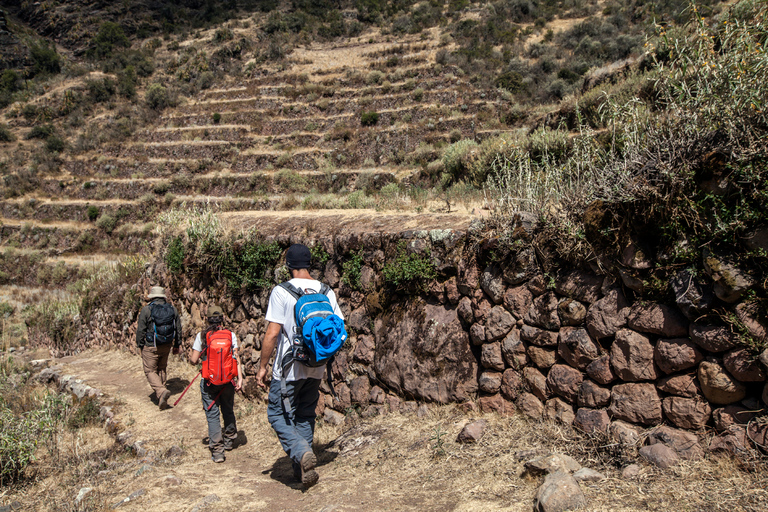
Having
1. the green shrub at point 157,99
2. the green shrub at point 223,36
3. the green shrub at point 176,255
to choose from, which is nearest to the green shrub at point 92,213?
the green shrub at point 157,99

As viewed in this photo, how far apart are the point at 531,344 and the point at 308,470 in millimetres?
2256

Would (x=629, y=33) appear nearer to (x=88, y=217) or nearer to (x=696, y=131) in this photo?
(x=696, y=131)

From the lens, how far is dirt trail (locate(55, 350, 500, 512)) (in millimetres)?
3482

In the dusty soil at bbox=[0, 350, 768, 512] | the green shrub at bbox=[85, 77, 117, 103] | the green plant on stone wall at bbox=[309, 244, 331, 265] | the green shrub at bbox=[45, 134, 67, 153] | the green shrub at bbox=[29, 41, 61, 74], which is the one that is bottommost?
the dusty soil at bbox=[0, 350, 768, 512]

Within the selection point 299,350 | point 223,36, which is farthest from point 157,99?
point 299,350

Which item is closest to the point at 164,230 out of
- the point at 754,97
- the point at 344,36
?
the point at 754,97

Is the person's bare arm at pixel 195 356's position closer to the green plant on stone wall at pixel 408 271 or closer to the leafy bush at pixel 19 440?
the leafy bush at pixel 19 440

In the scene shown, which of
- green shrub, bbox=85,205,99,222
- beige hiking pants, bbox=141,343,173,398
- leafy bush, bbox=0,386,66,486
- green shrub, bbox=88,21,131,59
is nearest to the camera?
leafy bush, bbox=0,386,66,486

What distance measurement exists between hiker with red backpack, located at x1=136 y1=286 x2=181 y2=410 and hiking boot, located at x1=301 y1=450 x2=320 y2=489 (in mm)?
4469

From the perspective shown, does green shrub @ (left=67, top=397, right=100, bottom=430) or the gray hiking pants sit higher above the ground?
the gray hiking pants

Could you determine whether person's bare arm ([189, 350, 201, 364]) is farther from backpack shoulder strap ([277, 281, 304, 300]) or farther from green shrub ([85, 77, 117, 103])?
green shrub ([85, 77, 117, 103])

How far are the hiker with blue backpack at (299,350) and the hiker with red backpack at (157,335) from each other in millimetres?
4047

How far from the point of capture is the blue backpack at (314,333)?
3709mm

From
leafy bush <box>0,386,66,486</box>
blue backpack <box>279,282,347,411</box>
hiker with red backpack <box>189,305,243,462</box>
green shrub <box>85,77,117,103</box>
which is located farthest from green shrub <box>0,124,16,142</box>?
blue backpack <box>279,282,347,411</box>
